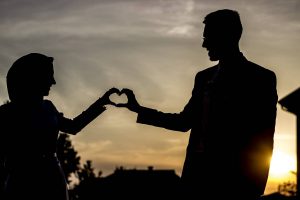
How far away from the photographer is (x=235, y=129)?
5.63 metres

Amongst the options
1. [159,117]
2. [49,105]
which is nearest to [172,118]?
[159,117]

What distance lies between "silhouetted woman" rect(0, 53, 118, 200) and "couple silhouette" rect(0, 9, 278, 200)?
0.03ft

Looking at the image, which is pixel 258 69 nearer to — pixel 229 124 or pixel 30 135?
pixel 229 124

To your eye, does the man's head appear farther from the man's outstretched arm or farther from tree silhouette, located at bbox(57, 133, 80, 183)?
tree silhouette, located at bbox(57, 133, 80, 183)

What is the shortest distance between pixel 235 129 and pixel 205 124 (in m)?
0.29

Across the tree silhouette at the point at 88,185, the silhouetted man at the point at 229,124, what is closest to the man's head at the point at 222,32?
the silhouetted man at the point at 229,124

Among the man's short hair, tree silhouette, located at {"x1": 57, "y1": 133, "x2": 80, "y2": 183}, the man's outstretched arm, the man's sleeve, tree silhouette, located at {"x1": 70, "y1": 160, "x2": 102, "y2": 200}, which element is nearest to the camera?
the man's short hair

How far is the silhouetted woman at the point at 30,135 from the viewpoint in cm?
665

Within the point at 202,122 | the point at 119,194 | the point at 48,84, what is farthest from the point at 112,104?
the point at 119,194

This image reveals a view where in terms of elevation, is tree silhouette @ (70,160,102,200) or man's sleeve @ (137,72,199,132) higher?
tree silhouette @ (70,160,102,200)

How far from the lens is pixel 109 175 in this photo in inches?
3046

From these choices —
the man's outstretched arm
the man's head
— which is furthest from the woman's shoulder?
the man's head

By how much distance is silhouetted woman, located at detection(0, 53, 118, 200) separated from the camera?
21.8 ft

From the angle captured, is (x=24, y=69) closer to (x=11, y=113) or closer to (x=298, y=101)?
(x=11, y=113)
